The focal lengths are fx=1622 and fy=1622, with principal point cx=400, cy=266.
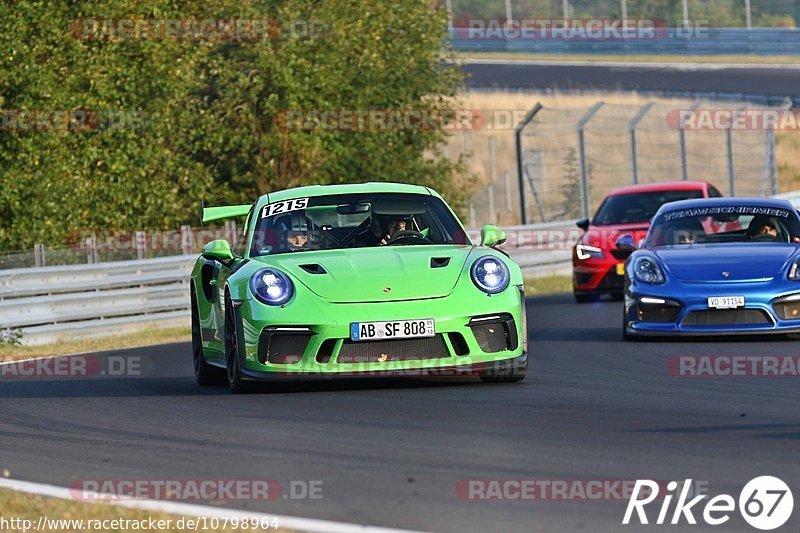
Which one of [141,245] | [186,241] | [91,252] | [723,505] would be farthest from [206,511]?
[186,241]

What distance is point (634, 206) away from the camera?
67.9 ft

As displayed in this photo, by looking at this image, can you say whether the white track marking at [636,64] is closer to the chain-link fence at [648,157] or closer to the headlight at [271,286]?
Result: the chain-link fence at [648,157]

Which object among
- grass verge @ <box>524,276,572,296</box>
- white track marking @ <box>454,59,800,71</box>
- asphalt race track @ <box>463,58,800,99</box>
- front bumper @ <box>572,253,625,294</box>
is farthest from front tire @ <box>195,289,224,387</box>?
white track marking @ <box>454,59,800,71</box>

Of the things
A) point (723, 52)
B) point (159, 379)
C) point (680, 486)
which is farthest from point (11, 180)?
point (723, 52)

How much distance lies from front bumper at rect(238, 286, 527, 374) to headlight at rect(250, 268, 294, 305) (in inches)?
2.2

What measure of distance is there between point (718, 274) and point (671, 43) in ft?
120

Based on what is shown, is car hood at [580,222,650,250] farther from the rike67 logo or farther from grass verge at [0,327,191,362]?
the rike67 logo

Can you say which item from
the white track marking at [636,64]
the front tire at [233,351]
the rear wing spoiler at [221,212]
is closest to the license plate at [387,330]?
the front tire at [233,351]

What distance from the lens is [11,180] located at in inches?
877

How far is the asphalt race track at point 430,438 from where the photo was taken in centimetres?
587

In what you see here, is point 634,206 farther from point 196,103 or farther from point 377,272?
point 377,272

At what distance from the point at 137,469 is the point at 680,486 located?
2.36 m

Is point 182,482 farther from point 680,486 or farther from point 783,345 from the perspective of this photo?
point 783,345

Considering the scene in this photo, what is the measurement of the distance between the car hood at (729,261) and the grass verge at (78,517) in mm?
7704
